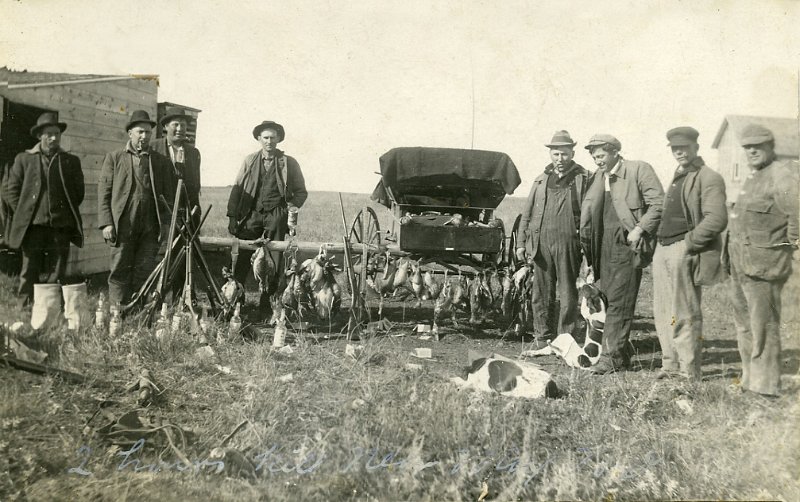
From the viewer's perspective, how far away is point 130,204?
5973 mm

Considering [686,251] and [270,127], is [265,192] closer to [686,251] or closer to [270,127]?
[270,127]

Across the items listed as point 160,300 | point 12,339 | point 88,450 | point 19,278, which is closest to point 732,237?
point 88,450

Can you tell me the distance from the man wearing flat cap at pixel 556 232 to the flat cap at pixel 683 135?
121cm

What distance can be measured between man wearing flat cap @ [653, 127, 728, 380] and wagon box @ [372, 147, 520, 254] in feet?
7.13

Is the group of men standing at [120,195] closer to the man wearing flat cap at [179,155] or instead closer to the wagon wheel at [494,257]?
the man wearing flat cap at [179,155]

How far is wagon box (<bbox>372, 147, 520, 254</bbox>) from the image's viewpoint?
6.77 metres

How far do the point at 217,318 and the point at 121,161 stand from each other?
190 cm

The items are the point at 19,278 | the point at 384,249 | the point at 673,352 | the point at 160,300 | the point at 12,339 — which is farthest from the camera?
the point at 384,249

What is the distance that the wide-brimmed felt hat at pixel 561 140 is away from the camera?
600 cm

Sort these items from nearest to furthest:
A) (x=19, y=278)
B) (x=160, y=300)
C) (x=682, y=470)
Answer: (x=682, y=470) → (x=160, y=300) → (x=19, y=278)

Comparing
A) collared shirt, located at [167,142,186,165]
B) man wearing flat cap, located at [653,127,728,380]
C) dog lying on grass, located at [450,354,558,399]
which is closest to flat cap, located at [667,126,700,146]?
man wearing flat cap, located at [653,127,728,380]

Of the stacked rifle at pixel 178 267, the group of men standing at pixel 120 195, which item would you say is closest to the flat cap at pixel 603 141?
the group of men standing at pixel 120 195

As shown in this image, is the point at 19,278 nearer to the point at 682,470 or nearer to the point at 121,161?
the point at 121,161

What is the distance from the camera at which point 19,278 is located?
637 centimetres
